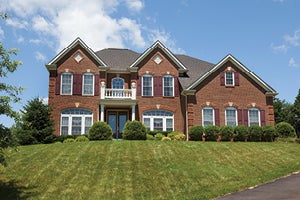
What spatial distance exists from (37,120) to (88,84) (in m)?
5.84

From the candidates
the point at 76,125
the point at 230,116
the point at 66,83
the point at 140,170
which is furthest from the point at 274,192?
the point at 66,83

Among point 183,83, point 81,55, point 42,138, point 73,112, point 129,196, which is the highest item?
point 81,55

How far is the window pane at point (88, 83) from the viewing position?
31562 millimetres

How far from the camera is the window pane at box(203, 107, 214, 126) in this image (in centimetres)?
3050

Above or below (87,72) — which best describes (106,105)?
below

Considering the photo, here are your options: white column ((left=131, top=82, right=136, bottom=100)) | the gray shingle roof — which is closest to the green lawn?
white column ((left=131, top=82, right=136, bottom=100))

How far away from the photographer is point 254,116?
3147 centimetres

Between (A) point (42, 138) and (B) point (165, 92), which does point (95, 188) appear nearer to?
(A) point (42, 138)

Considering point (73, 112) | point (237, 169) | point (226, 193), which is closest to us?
point (226, 193)

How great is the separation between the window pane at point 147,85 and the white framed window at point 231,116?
7.07 meters

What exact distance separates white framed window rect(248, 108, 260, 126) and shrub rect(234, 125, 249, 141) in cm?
224

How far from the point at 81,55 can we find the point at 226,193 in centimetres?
2219

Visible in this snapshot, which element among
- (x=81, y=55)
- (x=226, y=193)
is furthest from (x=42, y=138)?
(x=226, y=193)

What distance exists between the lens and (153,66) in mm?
32688
